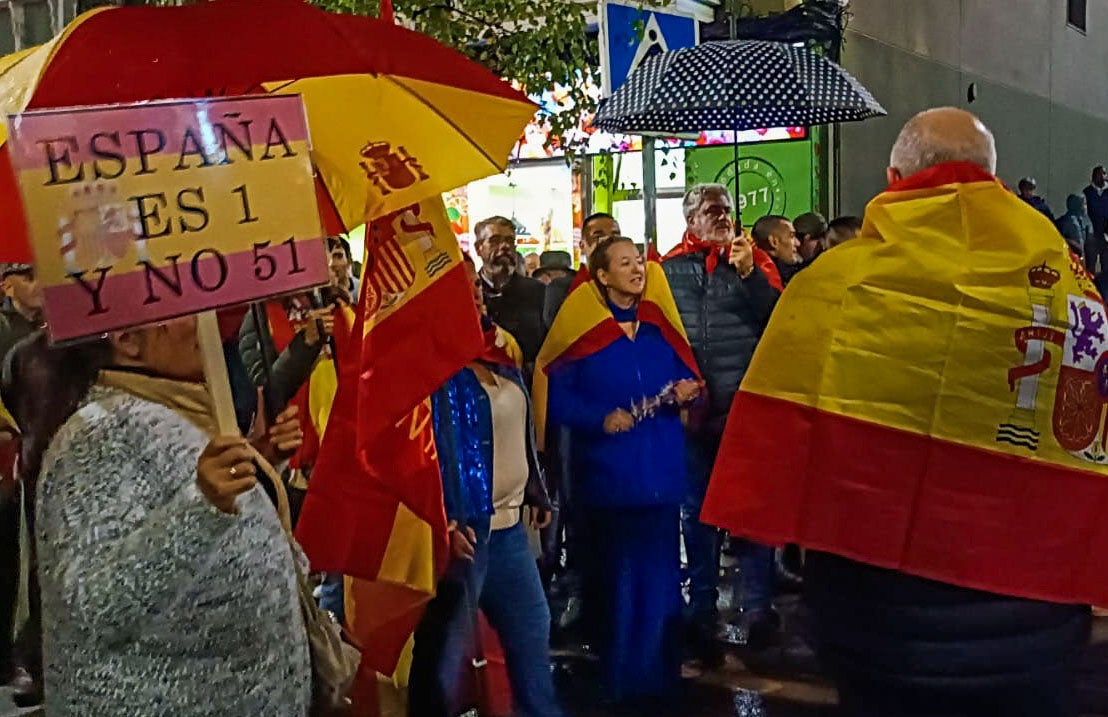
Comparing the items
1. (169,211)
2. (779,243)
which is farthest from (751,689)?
(169,211)

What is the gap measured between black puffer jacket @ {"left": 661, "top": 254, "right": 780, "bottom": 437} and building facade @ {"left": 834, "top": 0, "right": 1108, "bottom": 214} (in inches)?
282

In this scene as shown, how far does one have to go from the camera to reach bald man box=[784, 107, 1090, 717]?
11.7 ft

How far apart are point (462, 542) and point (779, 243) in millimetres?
4180

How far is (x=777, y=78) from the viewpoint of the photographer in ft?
24.0

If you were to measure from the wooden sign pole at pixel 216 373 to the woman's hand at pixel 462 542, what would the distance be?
2.19 metres

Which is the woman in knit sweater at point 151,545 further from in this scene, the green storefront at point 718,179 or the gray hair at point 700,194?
the green storefront at point 718,179

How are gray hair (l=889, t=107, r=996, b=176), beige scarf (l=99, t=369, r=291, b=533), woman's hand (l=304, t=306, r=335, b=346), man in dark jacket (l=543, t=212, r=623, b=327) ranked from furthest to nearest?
man in dark jacket (l=543, t=212, r=623, b=327) < woman's hand (l=304, t=306, r=335, b=346) < gray hair (l=889, t=107, r=996, b=176) < beige scarf (l=99, t=369, r=291, b=533)

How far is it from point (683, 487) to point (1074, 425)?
268 cm

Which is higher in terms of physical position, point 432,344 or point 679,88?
point 679,88

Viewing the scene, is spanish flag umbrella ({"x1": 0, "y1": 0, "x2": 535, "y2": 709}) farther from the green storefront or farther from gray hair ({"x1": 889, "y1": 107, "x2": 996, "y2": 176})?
the green storefront

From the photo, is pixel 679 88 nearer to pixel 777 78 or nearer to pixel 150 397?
pixel 777 78

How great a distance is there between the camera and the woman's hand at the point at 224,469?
2.67 meters

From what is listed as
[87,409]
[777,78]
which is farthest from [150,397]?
[777,78]

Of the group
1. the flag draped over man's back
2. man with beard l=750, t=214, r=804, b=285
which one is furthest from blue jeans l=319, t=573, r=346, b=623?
man with beard l=750, t=214, r=804, b=285
